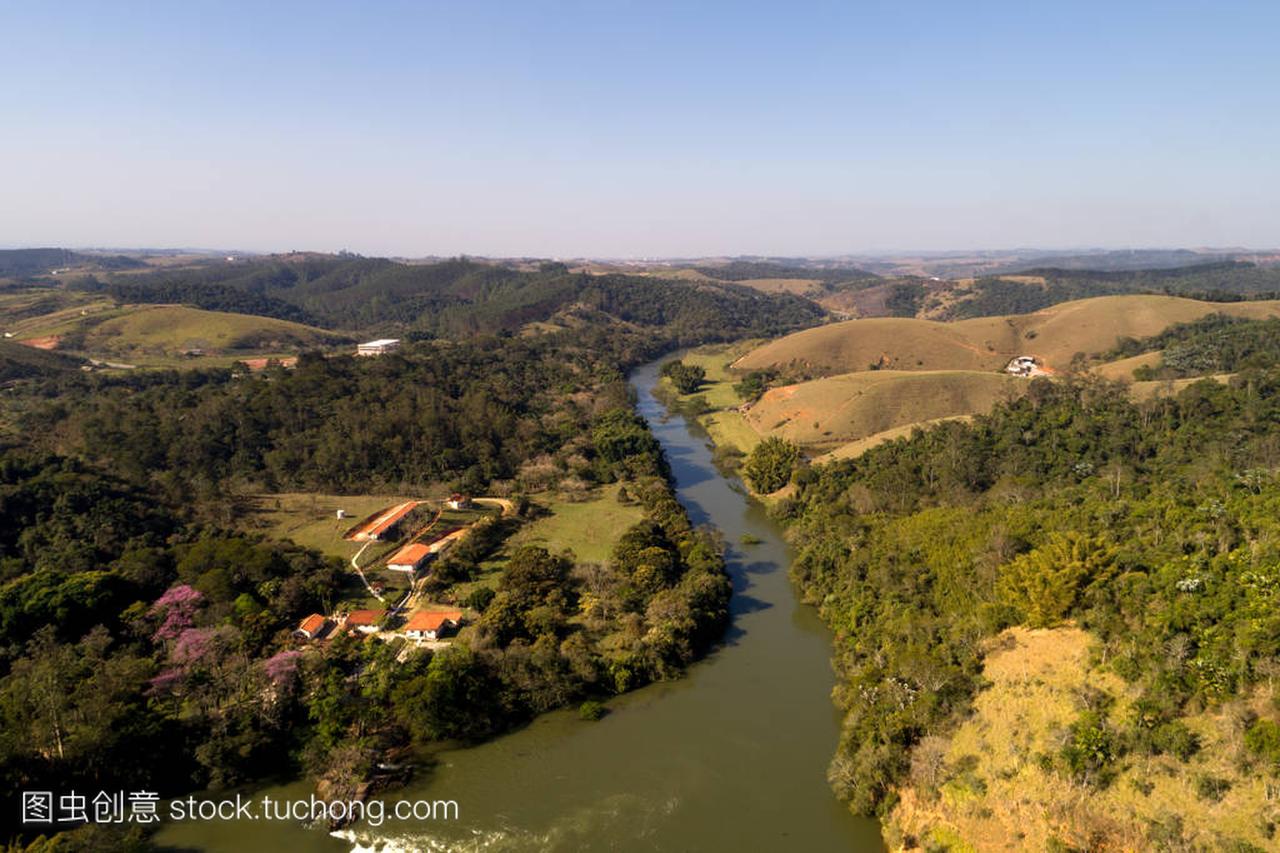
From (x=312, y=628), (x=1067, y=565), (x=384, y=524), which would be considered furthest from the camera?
(x=384, y=524)

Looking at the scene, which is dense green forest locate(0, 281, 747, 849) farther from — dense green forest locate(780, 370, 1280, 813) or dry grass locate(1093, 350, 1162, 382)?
dry grass locate(1093, 350, 1162, 382)

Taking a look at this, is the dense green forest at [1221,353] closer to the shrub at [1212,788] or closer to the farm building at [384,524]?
the shrub at [1212,788]

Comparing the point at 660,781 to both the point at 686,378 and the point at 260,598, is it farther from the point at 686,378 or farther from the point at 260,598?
the point at 686,378

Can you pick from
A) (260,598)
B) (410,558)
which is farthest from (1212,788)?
(260,598)

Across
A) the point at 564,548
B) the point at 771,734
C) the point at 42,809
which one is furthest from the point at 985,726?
the point at 42,809

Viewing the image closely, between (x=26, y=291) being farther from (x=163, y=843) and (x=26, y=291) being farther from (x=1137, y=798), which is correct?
(x=1137, y=798)

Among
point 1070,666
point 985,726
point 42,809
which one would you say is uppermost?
point 1070,666
